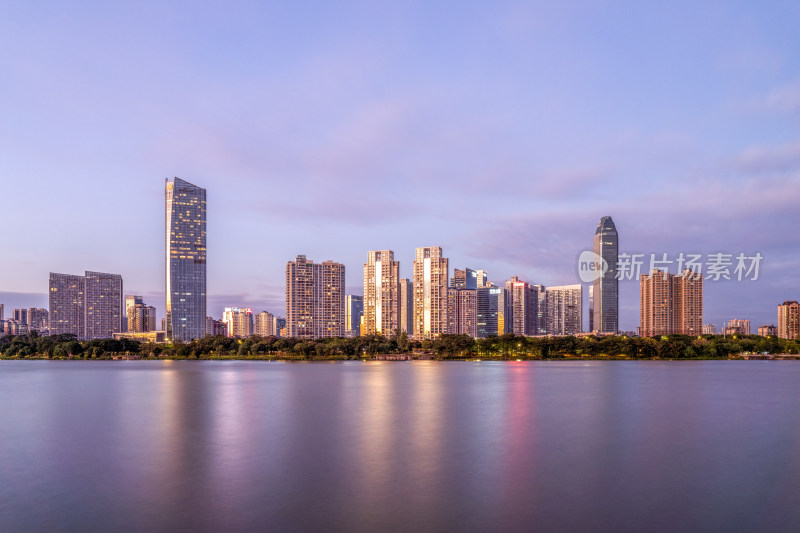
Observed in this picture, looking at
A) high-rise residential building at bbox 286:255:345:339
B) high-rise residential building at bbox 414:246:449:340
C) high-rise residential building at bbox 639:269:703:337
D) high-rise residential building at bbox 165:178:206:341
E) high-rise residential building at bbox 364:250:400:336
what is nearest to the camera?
high-rise residential building at bbox 414:246:449:340

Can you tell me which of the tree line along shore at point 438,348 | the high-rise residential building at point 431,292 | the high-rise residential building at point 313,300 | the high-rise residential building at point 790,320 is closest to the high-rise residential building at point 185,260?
the high-rise residential building at point 313,300

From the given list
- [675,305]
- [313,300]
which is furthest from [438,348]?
[675,305]

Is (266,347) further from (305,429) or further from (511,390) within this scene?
(305,429)

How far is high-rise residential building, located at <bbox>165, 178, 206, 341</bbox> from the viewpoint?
187m

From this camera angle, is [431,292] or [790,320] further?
[790,320]

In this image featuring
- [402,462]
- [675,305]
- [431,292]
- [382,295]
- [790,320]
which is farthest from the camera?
[675,305]

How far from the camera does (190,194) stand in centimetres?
19700

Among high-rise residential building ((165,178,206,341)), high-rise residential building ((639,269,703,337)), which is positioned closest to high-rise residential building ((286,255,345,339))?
high-rise residential building ((165,178,206,341))

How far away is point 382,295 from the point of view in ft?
565

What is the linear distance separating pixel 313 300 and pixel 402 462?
→ 161 m

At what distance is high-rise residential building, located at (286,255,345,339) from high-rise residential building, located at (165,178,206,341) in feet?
108

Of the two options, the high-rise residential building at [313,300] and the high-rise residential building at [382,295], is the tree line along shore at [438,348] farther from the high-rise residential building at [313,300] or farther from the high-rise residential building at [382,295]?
the high-rise residential building at [313,300]

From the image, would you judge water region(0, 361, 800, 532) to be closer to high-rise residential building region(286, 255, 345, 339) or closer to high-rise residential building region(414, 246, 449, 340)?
high-rise residential building region(414, 246, 449, 340)

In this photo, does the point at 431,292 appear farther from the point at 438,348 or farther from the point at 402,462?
the point at 402,462
